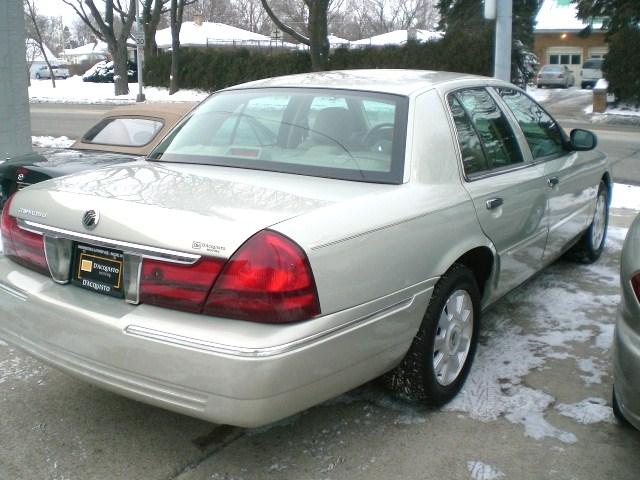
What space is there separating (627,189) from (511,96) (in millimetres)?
5622

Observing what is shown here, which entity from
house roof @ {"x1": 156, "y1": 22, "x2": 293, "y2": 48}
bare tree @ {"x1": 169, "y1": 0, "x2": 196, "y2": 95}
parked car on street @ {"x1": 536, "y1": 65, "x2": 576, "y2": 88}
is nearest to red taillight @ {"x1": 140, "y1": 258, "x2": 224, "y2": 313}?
bare tree @ {"x1": 169, "y1": 0, "x2": 196, "y2": 95}

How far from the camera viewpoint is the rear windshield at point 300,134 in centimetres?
348

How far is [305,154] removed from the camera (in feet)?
11.9

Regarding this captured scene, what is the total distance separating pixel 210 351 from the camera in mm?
2617

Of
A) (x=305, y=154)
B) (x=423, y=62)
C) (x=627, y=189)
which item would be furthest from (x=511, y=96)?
(x=423, y=62)

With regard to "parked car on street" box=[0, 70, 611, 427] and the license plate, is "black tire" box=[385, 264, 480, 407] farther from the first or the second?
the license plate

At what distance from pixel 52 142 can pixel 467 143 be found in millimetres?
13451

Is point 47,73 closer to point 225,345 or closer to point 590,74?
point 590,74

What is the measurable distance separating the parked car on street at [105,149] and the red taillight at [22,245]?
219 centimetres

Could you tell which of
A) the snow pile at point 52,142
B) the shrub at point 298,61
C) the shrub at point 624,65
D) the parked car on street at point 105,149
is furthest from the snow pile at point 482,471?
the shrub at point 298,61

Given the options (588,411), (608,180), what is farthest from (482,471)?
(608,180)

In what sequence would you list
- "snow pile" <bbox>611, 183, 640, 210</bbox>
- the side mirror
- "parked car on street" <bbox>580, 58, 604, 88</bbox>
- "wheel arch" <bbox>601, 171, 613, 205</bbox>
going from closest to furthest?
1. the side mirror
2. "wheel arch" <bbox>601, 171, 613, 205</bbox>
3. "snow pile" <bbox>611, 183, 640, 210</bbox>
4. "parked car on street" <bbox>580, 58, 604, 88</bbox>

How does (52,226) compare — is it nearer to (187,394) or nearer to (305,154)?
(187,394)

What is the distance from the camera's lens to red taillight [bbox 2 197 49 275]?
3234 mm
